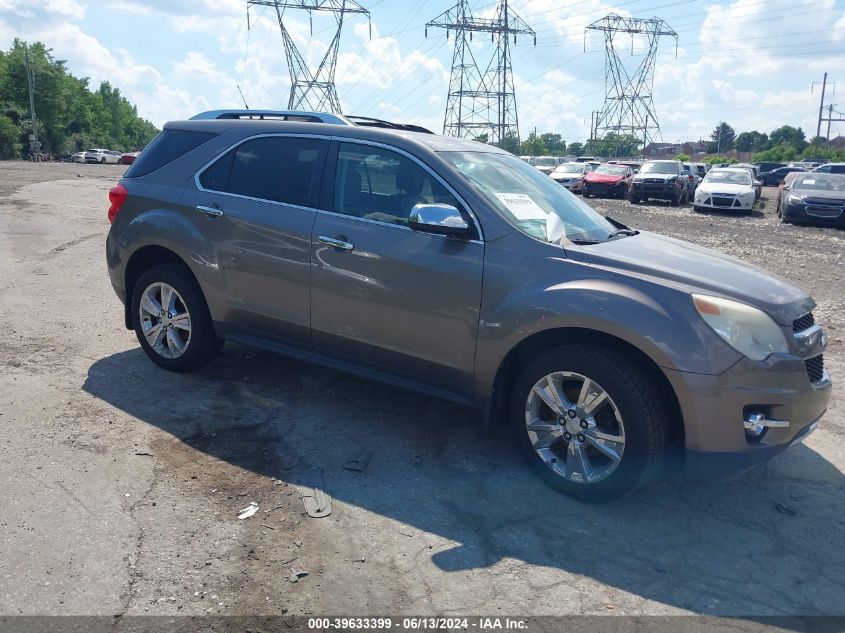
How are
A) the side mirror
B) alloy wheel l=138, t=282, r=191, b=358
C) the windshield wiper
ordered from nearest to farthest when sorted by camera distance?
the side mirror, the windshield wiper, alloy wheel l=138, t=282, r=191, b=358

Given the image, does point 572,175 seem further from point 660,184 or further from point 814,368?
point 814,368

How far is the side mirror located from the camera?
4.11 meters

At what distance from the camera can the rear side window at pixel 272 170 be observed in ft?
16.0

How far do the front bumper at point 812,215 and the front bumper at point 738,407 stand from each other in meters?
17.6

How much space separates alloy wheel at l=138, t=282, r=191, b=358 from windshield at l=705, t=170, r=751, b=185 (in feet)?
72.0

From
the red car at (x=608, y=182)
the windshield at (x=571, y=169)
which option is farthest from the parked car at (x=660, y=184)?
the windshield at (x=571, y=169)

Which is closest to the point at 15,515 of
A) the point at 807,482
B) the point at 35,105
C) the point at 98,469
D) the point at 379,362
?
the point at 98,469

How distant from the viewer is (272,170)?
16.6 feet

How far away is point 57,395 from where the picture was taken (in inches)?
199

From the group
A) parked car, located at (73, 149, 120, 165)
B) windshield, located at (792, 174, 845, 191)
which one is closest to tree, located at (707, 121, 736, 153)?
parked car, located at (73, 149, 120, 165)

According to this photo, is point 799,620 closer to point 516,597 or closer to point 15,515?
point 516,597

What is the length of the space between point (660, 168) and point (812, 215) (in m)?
8.43

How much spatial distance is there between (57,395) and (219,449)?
4.93 ft

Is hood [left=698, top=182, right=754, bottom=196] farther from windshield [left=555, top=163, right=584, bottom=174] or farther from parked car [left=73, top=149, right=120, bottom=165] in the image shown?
parked car [left=73, top=149, right=120, bottom=165]
